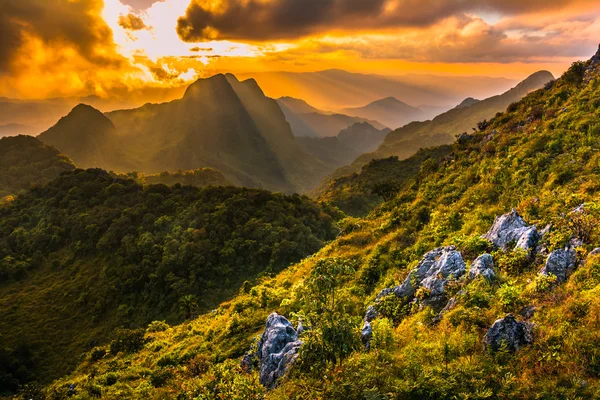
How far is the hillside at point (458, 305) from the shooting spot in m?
9.16

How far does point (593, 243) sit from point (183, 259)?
178 feet

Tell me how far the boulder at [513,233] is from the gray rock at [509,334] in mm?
4606

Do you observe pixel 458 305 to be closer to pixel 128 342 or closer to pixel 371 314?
pixel 371 314

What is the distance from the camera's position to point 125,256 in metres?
60.0

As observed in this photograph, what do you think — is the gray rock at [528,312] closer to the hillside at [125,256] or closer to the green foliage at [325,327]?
the green foliage at [325,327]

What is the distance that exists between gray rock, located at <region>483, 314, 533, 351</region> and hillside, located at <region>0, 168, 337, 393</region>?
Answer: 42.0 m

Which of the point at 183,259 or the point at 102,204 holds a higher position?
the point at 102,204

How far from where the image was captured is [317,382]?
31.7 feet

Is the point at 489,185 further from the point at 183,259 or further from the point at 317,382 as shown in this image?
the point at 183,259

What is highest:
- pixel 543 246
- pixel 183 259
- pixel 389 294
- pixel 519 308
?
pixel 543 246

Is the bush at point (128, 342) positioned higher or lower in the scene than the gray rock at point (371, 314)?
lower

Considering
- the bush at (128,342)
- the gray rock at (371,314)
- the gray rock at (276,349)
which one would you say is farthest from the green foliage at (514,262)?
the bush at (128,342)

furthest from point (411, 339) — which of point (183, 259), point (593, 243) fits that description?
point (183, 259)

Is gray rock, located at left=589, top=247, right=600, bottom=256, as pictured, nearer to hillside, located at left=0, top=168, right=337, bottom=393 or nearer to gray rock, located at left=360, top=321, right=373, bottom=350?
gray rock, located at left=360, top=321, right=373, bottom=350
